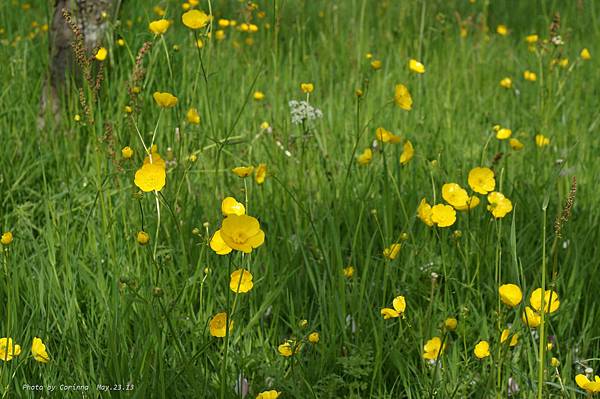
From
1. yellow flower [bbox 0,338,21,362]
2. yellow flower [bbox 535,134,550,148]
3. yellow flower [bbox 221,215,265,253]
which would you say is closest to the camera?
yellow flower [bbox 221,215,265,253]

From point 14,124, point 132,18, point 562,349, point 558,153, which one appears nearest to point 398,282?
point 562,349

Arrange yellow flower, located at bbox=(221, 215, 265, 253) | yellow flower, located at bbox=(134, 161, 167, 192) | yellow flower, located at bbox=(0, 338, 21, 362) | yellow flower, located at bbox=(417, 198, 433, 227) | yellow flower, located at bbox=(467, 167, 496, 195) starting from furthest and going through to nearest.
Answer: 1. yellow flower, located at bbox=(467, 167, 496, 195)
2. yellow flower, located at bbox=(417, 198, 433, 227)
3. yellow flower, located at bbox=(134, 161, 167, 192)
4. yellow flower, located at bbox=(0, 338, 21, 362)
5. yellow flower, located at bbox=(221, 215, 265, 253)

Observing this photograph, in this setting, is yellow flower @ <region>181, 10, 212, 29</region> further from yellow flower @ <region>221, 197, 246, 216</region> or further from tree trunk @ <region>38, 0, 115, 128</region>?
tree trunk @ <region>38, 0, 115, 128</region>

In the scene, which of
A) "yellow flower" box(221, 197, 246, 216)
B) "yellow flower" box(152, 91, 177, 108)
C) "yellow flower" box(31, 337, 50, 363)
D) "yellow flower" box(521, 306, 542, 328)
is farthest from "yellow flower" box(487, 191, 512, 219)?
"yellow flower" box(31, 337, 50, 363)

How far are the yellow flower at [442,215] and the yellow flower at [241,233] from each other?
50 cm

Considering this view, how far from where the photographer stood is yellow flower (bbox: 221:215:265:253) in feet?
4.27

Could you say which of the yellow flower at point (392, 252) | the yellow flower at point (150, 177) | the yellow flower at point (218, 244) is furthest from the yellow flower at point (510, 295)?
the yellow flower at point (150, 177)

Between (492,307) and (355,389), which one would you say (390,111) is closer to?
(492,307)

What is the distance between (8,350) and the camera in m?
1.45

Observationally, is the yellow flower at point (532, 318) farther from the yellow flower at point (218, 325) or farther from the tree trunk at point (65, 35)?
the tree trunk at point (65, 35)

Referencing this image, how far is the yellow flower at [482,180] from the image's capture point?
1.81 meters

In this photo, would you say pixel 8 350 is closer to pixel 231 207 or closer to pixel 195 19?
pixel 231 207

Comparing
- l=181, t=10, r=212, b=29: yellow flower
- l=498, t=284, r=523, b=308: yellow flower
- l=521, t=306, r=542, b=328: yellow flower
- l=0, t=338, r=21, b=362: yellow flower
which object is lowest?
l=0, t=338, r=21, b=362: yellow flower

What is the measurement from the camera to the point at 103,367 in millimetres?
1527
